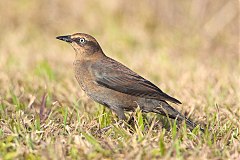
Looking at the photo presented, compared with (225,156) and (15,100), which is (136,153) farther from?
(15,100)

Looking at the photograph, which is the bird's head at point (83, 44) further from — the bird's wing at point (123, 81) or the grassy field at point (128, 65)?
the grassy field at point (128, 65)

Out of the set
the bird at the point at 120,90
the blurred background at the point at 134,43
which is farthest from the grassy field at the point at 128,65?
the bird at the point at 120,90

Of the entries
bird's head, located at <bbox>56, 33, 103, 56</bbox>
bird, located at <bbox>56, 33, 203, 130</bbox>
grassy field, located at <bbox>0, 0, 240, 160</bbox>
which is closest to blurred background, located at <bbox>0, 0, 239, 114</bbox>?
grassy field, located at <bbox>0, 0, 240, 160</bbox>

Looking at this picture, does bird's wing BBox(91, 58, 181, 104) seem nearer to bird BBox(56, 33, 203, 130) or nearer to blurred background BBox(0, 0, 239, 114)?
bird BBox(56, 33, 203, 130)

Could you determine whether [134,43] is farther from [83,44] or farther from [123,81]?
[123,81]

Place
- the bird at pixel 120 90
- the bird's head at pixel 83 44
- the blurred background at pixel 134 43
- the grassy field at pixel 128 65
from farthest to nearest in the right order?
the blurred background at pixel 134 43
the bird's head at pixel 83 44
the bird at pixel 120 90
the grassy field at pixel 128 65

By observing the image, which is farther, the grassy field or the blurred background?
the blurred background

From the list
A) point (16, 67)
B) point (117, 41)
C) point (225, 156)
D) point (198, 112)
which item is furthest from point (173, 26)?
point (225, 156)

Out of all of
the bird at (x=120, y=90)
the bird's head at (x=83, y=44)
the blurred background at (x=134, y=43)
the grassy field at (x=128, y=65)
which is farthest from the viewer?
the blurred background at (x=134, y=43)
